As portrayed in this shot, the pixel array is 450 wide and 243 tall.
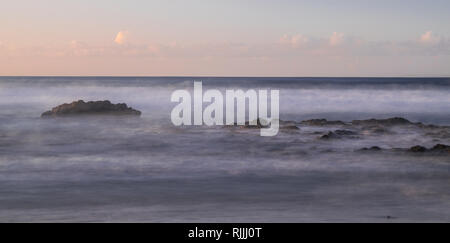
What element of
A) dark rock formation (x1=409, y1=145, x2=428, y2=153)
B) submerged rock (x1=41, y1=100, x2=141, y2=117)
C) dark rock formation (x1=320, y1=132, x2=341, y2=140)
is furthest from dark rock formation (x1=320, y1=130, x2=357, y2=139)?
submerged rock (x1=41, y1=100, x2=141, y2=117)

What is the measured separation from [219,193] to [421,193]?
132 inches

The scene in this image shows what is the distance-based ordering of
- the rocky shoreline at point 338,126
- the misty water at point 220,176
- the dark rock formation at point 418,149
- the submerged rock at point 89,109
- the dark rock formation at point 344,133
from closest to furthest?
1. the misty water at point 220,176
2. the dark rock formation at point 418,149
3. the rocky shoreline at point 338,126
4. the dark rock formation at point 344,133
5. the submerged rock at point 89,109

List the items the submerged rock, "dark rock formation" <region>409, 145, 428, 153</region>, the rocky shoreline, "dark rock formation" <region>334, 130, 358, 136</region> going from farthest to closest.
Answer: the submerged rock
"dark rock formation" <region>334, 130, 358, 136</region>
the rocky shoreline
"dark rock formation" <region>409, 145, 428, 153</region>

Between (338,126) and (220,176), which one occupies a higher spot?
(338,126)

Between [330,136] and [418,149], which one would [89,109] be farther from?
[418,149]

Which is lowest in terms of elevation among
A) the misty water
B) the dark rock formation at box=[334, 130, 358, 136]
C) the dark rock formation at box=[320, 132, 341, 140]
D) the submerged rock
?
the misty water

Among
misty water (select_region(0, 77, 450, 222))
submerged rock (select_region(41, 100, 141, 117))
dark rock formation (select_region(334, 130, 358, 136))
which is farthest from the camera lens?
submerged rock (select_region(41, 100, 141, 117))

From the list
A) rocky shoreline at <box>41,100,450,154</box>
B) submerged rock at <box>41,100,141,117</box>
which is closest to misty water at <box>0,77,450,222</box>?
rocky shoreline at <box>41,100,450,154</box>

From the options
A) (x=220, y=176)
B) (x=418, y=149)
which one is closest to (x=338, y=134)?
(x=418, y=149)

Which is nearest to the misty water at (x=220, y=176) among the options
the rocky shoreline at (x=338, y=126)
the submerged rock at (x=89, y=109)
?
the rocky shoreline at (x=338, y=126)

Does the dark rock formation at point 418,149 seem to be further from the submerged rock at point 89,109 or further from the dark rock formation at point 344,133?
the submerged rock at point 89,109

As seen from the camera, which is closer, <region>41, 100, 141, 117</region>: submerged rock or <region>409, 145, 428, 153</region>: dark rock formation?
<region>409, 145, 428, 153</region>: dark rock formation

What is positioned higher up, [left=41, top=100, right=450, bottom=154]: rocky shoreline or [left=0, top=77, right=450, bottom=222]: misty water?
[left=41, top=100, right=450, bottom=154]: rocky shoreline

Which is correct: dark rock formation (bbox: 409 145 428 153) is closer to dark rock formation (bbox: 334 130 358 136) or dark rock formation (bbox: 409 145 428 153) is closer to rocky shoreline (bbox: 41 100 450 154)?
rocky shoreline (bbox: 41 100 450 154)
